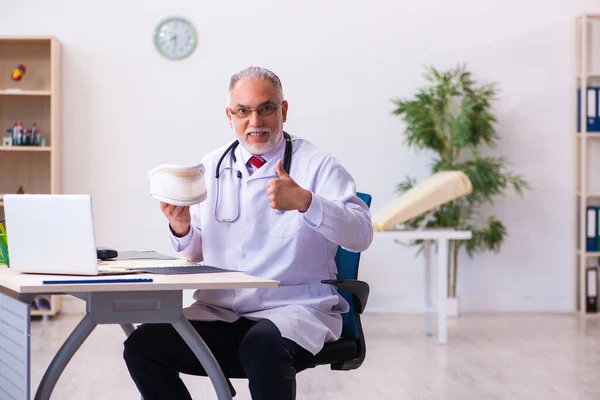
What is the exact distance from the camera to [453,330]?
5586 millimetres

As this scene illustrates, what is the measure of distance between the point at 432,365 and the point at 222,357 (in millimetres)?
2366

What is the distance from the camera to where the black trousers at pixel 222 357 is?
211 cm

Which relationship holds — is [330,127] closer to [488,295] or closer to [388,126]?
[388,126]

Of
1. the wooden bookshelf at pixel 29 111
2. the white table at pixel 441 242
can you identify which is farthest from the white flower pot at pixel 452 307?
the wooden bookshelf at pixel 29 111

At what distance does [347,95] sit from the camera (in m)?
6.26

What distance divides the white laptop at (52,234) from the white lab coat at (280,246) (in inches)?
18.0

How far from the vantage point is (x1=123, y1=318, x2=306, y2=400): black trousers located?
2109 millimetres

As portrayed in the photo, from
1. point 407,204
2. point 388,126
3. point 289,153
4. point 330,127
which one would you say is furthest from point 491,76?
point 289,153

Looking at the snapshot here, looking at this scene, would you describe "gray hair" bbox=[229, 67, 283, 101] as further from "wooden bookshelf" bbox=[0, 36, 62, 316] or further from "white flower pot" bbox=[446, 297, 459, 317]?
"white flower pot" bbox=[446, 297, 459, 317]

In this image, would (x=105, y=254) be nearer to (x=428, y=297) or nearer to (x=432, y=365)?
(x=432, y=365)

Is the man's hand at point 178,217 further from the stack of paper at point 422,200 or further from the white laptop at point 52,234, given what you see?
the stack of paper at point 422,200

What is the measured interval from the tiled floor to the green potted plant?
22.5 inches

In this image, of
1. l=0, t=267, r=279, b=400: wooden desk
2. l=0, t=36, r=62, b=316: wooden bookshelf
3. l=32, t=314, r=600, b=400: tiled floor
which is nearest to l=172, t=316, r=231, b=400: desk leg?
l=0, t=267, r=279, b=400: wooden desk

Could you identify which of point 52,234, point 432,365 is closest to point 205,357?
point 52,234
